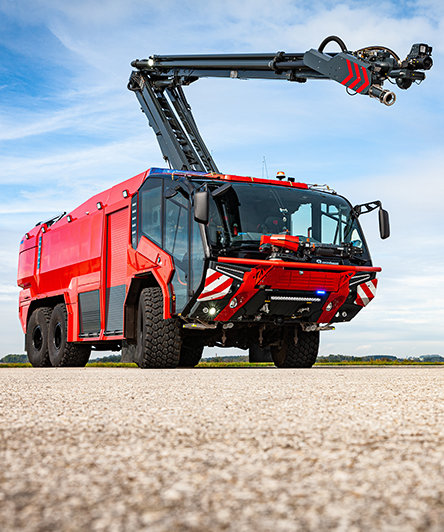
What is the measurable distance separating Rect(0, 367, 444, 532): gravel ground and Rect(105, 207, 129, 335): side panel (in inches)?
278

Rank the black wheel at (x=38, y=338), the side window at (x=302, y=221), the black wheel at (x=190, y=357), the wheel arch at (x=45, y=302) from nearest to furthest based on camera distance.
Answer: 1. the side window at (x=302, y=221)
2. the black wheel at (x=190, y=357)
3. the wheel arch at (x=45, y=302)
4. the black wheel at (x=38, y=338)

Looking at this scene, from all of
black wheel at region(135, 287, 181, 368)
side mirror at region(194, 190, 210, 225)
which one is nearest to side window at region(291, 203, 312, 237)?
side mirror at region(194, 190, 210, 225)

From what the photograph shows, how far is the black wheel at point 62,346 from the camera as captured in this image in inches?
536

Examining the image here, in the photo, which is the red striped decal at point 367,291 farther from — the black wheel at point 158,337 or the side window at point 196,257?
the black wheel at point 158,337

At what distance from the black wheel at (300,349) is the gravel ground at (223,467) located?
7.43m

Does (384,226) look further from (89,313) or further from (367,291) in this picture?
(89,313)

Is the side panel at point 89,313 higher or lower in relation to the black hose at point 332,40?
lower

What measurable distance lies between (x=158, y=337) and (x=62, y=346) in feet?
14.0

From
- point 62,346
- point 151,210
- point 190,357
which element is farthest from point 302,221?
point 62,346

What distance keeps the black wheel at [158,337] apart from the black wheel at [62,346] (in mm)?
3779

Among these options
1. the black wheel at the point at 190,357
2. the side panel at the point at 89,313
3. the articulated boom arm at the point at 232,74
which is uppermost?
the articulated boom arm at the point at 232,74

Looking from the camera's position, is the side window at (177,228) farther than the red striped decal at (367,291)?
No

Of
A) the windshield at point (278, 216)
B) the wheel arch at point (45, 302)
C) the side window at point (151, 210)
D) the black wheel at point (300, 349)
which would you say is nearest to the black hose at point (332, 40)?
the windshield at point (278, 216)

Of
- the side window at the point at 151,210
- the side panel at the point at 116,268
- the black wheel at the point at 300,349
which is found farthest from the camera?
the black wheel at the point at 300,349
